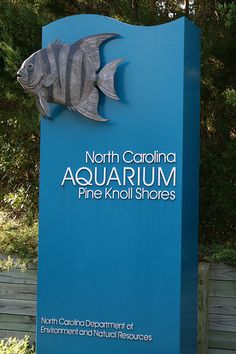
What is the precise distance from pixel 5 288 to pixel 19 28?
277 cm

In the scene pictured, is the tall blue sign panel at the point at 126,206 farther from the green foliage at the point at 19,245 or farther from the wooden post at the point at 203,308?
the green foliage at the point at 19,245

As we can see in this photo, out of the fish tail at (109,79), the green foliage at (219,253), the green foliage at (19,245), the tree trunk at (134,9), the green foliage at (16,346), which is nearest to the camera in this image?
the fish tail at (109,79)

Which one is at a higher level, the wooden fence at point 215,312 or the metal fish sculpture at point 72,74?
the metal fish sculpture at point 72,74

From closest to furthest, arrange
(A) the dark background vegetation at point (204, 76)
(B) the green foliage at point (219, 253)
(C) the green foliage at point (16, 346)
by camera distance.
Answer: (C) the green foliage at point (16, 346) → (B) the green foliage at point (219, 253) → (A) the dark background vegetation at point (204, 76)

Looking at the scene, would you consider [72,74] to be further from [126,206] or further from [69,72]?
[126,206]

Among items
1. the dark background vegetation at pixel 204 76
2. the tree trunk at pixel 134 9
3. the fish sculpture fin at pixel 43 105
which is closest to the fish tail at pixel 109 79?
the fish sculpture fin at pixel 43 105

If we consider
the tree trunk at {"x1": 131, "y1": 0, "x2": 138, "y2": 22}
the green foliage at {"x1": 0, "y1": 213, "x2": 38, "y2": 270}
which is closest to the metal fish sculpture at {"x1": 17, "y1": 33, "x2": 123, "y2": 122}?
the tree trunk at {"x1": 131, "y1": 0, "x2": 138, "y2": 22}

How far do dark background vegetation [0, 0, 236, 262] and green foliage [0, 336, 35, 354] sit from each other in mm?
881

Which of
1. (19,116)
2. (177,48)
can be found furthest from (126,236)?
(19,116)

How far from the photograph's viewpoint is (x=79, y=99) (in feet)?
14.9

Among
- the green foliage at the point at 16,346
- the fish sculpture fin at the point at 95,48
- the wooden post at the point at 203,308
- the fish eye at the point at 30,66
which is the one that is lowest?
the green foliage at the point at 16,346

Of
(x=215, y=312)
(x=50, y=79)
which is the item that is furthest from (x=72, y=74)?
(x=215, y=312)

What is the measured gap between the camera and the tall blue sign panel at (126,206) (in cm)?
432

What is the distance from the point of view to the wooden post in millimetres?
5180
